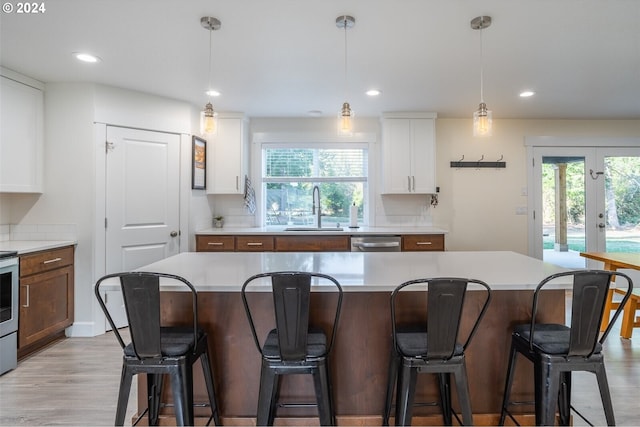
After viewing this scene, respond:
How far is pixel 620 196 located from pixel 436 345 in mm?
4744

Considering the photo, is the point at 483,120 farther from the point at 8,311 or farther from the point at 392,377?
the point at 8,311

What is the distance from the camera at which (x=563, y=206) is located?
4.37m

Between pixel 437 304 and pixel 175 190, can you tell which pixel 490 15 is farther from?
pixel 175 190

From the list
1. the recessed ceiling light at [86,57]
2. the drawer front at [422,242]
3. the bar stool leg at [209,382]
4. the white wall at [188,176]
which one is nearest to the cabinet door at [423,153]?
the white wall at [188,176]

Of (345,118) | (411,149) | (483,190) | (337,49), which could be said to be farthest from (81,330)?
(483,190)

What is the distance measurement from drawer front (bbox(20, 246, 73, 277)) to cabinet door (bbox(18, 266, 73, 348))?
4 cm

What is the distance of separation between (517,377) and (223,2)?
8.80ft

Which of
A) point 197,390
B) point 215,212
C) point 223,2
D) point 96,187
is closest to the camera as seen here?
point 197,390

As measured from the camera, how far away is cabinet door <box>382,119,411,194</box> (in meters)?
4.02

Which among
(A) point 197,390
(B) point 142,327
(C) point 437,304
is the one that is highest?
(C) point 437,304

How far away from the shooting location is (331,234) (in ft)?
11.9

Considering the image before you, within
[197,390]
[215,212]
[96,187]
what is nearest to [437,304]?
[197,390]

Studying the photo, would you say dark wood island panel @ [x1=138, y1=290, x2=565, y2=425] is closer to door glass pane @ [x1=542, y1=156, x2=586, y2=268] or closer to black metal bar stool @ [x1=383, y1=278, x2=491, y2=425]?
black metal bar stool @ [x1=383, y1=278, x2=491, y2=425]

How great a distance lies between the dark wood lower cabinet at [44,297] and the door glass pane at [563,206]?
5480mm
